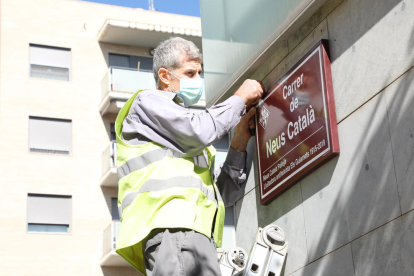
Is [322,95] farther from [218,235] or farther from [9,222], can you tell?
[9,222]

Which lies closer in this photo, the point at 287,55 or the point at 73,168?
the point at 287,55

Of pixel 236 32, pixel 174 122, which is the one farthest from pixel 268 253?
pixel 236 32

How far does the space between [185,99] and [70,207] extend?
22.5 meters

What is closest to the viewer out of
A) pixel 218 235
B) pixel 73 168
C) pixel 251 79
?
pixel 218 235

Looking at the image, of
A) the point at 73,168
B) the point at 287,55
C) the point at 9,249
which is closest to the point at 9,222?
the point at 9,249

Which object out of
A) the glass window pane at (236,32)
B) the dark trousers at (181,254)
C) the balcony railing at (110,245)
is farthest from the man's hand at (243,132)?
the balcony railing at (110,245)

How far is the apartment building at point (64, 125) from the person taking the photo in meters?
26.4

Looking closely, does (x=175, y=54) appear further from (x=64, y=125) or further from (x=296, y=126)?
(x=64, y=125)

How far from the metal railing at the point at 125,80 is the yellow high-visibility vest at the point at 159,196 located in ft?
78.7

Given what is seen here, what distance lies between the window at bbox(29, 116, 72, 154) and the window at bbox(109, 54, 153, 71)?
323 centimetres

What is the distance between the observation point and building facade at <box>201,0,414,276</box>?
402 centimetres

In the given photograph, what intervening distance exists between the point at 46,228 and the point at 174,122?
892 inches

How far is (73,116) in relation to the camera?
28.5 m

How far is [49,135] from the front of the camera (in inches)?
1094
